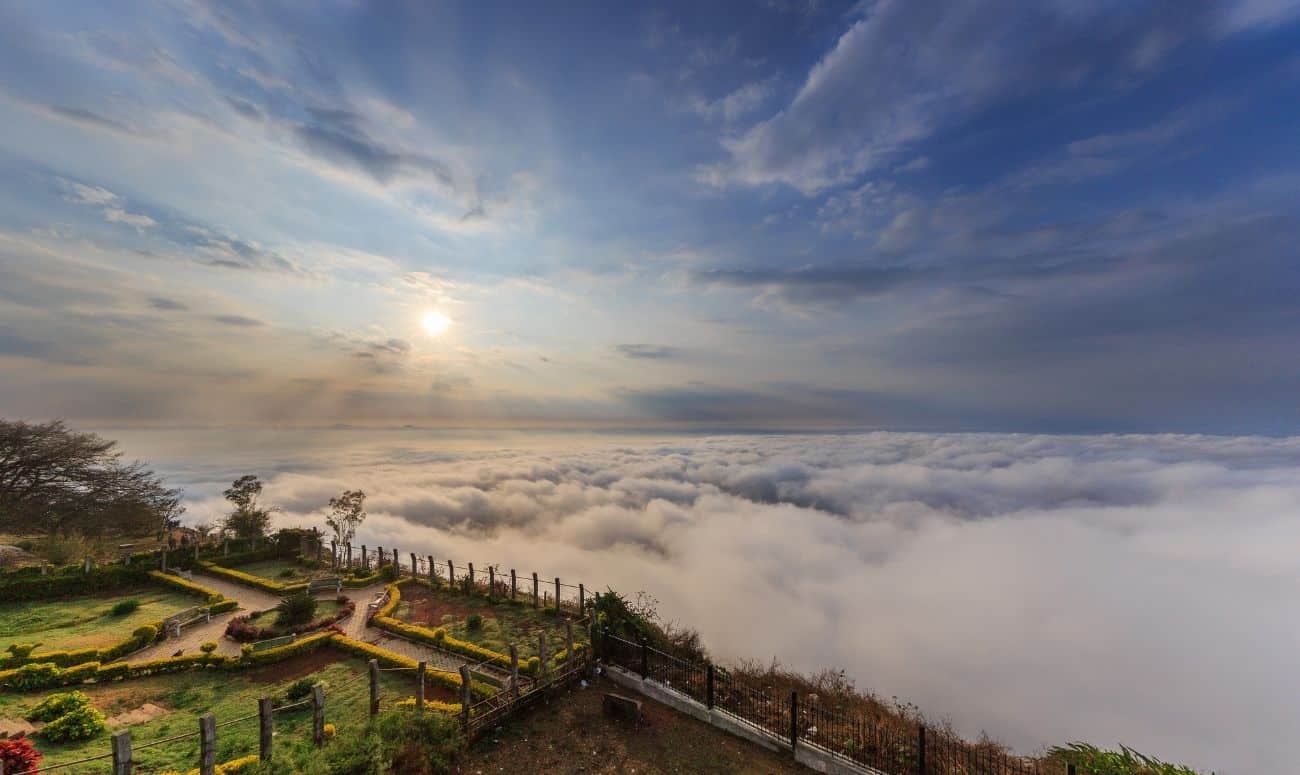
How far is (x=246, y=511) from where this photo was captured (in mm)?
48031

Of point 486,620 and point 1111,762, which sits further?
point 486,620

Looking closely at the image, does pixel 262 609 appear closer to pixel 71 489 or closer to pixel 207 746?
pixel 207 746

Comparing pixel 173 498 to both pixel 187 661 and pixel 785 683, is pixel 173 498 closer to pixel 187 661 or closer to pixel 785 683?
pixel 187 661

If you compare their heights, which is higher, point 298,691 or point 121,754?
point 121,754

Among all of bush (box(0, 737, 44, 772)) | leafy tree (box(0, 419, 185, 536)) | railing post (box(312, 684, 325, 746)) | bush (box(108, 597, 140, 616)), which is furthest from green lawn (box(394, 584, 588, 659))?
leafy tree (box(0, 419, 185, 536))

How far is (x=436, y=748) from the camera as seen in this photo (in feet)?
46.9

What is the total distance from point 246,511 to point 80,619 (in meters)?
21.3

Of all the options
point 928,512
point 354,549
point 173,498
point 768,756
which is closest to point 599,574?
point 354,549

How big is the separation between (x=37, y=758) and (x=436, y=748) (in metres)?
10.2

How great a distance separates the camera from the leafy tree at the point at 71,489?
44438mm

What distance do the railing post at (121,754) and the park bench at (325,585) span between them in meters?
25.0

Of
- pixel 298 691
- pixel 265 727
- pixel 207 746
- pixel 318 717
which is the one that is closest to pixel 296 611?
pixel 298 691

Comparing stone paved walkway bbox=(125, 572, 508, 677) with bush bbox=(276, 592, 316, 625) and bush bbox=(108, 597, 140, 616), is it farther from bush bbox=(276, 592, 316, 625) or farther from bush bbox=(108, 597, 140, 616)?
bush bbox=(108, 597, 140, 616)

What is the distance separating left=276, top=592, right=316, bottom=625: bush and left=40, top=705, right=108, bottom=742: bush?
1086cm
